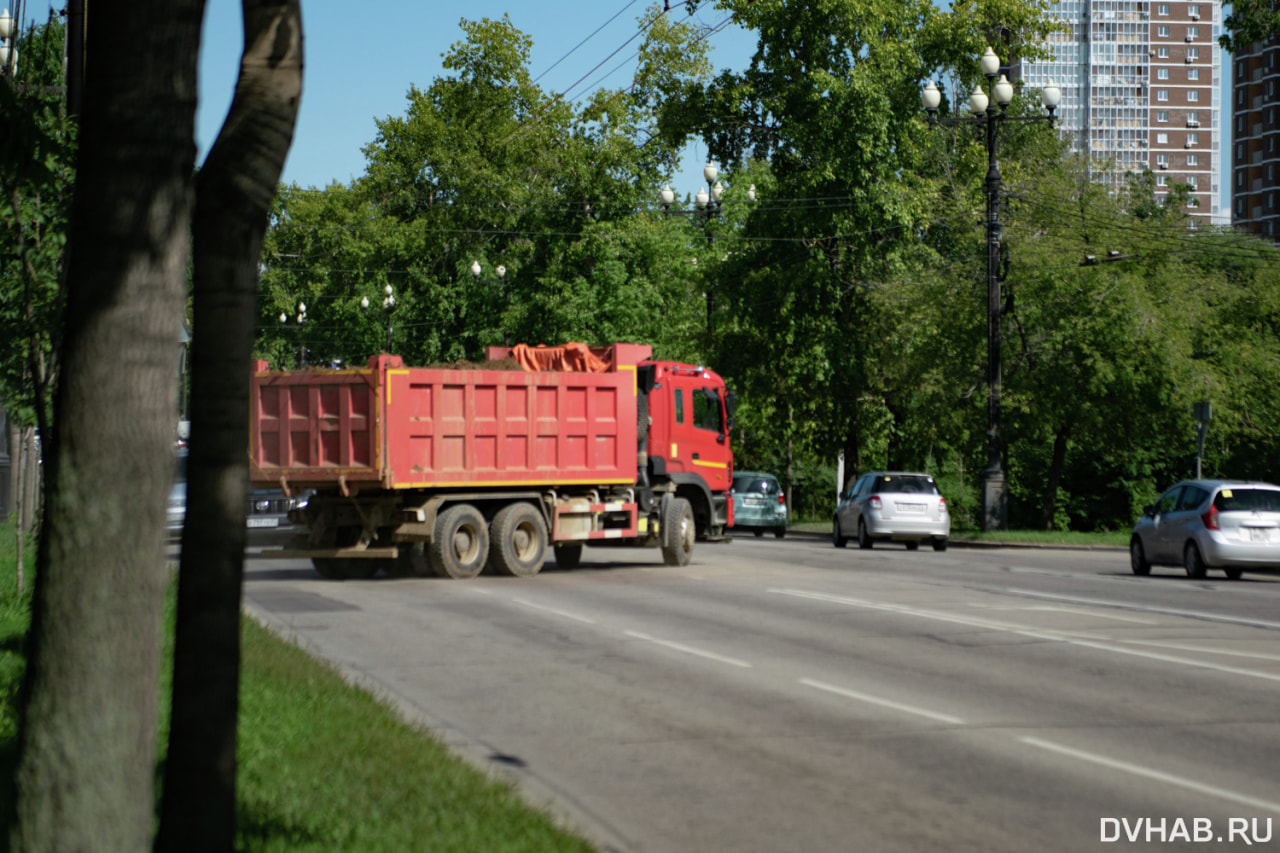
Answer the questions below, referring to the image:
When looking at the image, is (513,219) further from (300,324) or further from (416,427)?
(416,427)

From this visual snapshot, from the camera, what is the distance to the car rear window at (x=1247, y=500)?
23.7 m

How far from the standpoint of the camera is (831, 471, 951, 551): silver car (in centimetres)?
3347

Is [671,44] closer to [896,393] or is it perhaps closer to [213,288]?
[896,393]

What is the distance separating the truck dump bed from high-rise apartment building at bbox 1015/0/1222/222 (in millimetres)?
177581

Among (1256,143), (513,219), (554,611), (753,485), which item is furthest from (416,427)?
(1256,143)

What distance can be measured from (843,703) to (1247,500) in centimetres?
1507

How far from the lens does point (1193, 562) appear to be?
24.4 metres

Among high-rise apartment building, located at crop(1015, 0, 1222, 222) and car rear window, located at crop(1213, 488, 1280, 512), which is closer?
car rear window, located at crop(1213, 488, 1280, 512)

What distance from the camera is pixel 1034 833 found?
6.95 meters

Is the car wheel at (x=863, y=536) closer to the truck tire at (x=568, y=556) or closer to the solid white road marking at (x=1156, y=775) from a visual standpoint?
the truck tire at (x=568, y=556)

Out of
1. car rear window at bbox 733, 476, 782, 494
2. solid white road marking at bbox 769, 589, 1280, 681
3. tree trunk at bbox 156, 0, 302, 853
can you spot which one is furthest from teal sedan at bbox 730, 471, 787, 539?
tree trunk at bbox 156, 0, 302, 853

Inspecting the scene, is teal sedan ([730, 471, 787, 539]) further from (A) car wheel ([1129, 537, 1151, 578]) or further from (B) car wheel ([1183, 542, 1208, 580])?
(B) car wheel ([1183, 542, 1208, 580])

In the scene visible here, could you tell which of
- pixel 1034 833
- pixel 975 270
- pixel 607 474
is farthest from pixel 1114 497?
pixel 1034 833

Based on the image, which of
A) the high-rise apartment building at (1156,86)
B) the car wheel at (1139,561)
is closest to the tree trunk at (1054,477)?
the car wheel at (1139,561)
